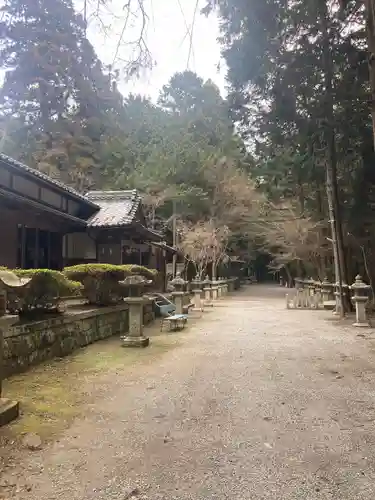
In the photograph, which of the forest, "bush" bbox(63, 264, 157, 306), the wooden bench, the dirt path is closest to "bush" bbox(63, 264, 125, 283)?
"bush" bbox(63, 264, 157, 306)

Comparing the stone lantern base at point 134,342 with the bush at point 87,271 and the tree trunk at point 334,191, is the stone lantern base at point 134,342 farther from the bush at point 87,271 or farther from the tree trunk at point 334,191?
the tree trunk at point 334,191

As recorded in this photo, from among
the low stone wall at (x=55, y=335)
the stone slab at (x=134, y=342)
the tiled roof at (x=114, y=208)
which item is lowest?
the stone slab at (x=134, y=342)

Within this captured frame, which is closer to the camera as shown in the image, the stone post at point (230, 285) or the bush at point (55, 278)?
the bush at point (55, 278)

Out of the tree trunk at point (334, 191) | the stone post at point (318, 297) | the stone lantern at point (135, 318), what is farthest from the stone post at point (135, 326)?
the stone post at point (318, 297)

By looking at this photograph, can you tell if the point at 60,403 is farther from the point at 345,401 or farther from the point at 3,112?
the point at 3,112

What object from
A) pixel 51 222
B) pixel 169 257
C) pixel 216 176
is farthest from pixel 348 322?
pixel 216 176

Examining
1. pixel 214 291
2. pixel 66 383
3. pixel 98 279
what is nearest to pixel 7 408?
pixel 66 383

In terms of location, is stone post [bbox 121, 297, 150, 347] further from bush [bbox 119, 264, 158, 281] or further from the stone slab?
bush [bbox 119, 264, 158, 281]

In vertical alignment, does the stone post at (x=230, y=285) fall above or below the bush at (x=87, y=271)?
below

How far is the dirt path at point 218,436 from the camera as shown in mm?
2465

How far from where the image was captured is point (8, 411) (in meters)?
3.55

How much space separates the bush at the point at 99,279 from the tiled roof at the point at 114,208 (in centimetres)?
413

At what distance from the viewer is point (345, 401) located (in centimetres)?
427

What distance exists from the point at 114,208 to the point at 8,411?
1195cm
